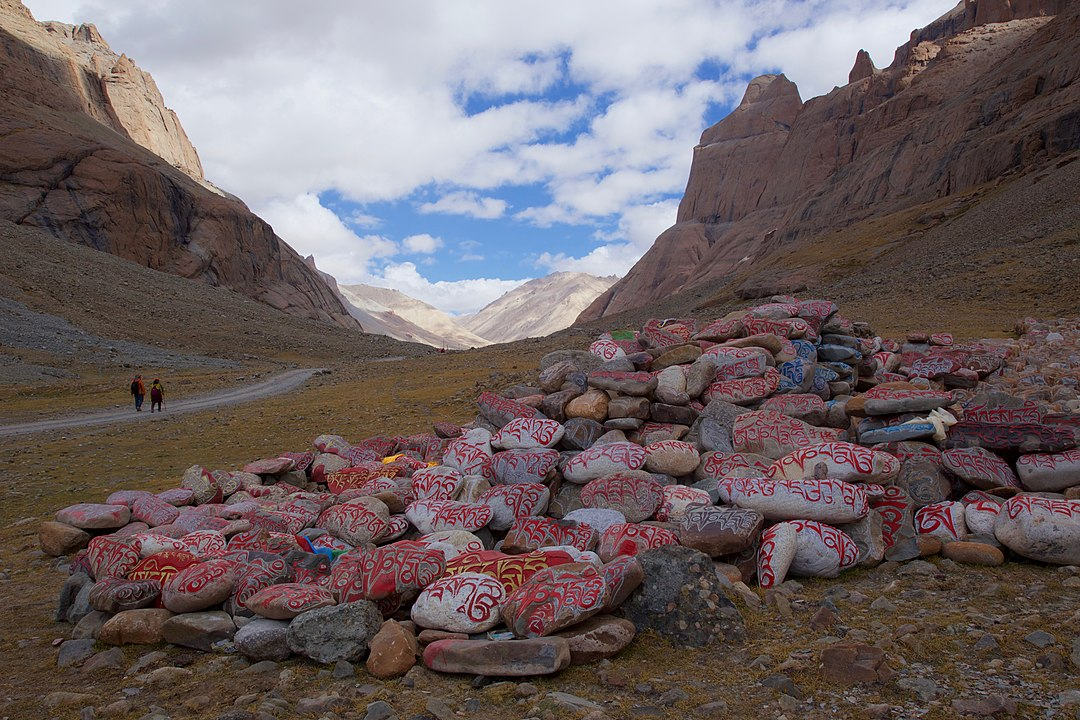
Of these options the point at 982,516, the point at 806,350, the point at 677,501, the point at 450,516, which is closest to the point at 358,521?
the point at 450,516

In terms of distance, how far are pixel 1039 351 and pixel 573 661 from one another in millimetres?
14096

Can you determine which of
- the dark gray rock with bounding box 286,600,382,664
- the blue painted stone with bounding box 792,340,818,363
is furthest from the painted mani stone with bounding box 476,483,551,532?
the blue painted stone with bounding box 792,340,818,363

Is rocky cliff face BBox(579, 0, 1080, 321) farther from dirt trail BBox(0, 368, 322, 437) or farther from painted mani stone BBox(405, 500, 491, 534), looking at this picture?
painted mani stone BBox(405, 500, 491, 534)

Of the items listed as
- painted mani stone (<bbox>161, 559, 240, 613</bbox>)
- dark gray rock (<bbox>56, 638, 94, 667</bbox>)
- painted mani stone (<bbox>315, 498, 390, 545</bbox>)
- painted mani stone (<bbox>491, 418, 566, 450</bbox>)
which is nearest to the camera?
dark gray rock (<bbox>56, 638, 94, 667</bbox>)

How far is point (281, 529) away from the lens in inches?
266

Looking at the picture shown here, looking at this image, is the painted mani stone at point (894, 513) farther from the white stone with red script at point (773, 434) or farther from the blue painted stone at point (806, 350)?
the blue painted stone at point (806, 350)

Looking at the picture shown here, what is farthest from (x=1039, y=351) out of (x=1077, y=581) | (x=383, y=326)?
(x=383, y=326)

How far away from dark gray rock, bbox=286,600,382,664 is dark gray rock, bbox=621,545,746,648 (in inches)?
70.4

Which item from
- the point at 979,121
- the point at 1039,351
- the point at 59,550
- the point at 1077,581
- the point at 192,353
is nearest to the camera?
the point at 1077,581

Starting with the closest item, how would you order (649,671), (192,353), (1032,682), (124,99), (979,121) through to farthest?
1. (1032,682)
2. (649,671)
3. (192,353)
4. (979,121)
5. (124,99)

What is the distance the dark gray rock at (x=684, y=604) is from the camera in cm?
446

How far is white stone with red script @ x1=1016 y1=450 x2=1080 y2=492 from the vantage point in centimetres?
639

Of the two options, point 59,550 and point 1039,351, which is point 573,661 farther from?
point 1039,351

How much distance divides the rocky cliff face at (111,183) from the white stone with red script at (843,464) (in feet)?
222
